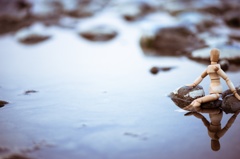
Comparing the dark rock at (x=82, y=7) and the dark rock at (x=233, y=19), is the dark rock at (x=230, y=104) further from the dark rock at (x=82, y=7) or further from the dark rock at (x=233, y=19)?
the dark rock at (x=82, y=7)

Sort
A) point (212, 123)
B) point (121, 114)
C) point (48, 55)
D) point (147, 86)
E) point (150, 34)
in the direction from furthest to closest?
point (150, 34), point (48, 55), point (147, 86), point (121, 114), point (212, 123)

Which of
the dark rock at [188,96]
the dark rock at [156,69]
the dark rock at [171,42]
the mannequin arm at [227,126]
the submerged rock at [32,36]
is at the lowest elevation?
the mannequin arm at [227,126]

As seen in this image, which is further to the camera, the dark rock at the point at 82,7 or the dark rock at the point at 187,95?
the dark rock at the point at 82,7

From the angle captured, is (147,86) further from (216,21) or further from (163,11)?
(163,11)

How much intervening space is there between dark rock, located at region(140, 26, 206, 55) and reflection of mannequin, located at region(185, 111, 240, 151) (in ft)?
8.65

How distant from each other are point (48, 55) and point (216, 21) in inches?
188

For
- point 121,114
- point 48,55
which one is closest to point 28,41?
point 48,55

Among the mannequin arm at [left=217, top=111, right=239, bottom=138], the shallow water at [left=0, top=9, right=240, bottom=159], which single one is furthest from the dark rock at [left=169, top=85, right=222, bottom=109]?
the mannequin arm at [left=217, top=111, right=239, bottom=138]

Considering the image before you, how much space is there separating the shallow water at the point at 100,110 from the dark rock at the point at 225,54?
0.23 metres

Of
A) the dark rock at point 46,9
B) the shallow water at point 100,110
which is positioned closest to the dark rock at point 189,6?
the dark rock at point 46,9

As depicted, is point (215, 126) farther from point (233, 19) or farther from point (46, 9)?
point (46, 9)

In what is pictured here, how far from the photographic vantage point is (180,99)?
10.1 ft

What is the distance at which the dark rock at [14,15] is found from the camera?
8.09 meters

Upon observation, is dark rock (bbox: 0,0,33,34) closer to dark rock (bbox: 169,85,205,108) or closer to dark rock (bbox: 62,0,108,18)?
dark rock (bbox: 62,0,108,18)
